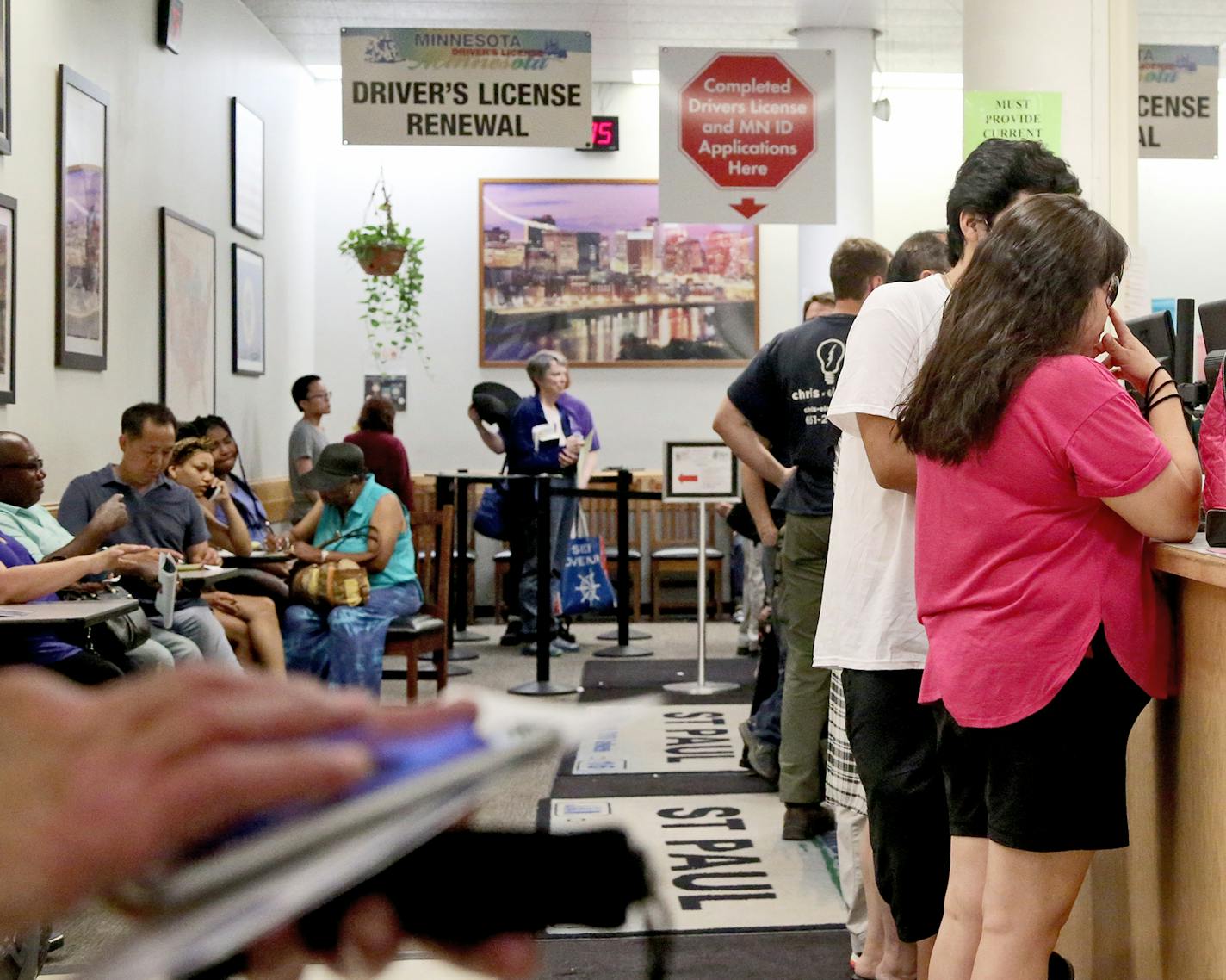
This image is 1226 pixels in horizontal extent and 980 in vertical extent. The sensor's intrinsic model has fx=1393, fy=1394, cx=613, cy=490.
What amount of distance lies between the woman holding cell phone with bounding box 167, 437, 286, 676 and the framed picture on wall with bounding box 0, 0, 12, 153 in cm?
123

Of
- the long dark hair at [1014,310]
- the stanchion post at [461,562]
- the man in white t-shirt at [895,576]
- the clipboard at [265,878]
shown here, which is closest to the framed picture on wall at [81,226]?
the stanchion post at [461,562]

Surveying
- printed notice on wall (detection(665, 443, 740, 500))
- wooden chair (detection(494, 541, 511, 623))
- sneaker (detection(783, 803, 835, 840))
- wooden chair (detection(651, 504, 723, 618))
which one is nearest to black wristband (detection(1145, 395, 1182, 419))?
sneaker (detection(783, 803, 835, 840))

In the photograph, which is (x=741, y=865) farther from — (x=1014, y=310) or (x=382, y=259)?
(x=382, y=259)

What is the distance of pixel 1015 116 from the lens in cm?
413

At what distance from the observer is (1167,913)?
2184 mm

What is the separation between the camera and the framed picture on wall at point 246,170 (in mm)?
8078

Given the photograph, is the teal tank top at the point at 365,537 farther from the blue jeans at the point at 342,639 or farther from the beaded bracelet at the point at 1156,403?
the beaded bracelet at the point at 1156,403

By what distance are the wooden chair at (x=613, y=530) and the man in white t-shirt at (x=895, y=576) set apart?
7.11 metres

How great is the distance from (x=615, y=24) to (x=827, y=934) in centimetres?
700

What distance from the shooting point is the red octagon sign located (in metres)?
6.73

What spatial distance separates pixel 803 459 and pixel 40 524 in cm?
234

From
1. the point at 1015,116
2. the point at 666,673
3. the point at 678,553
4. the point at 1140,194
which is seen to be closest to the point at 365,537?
the point at 666,673

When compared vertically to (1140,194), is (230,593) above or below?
below

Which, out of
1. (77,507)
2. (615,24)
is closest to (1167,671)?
(77,507)
